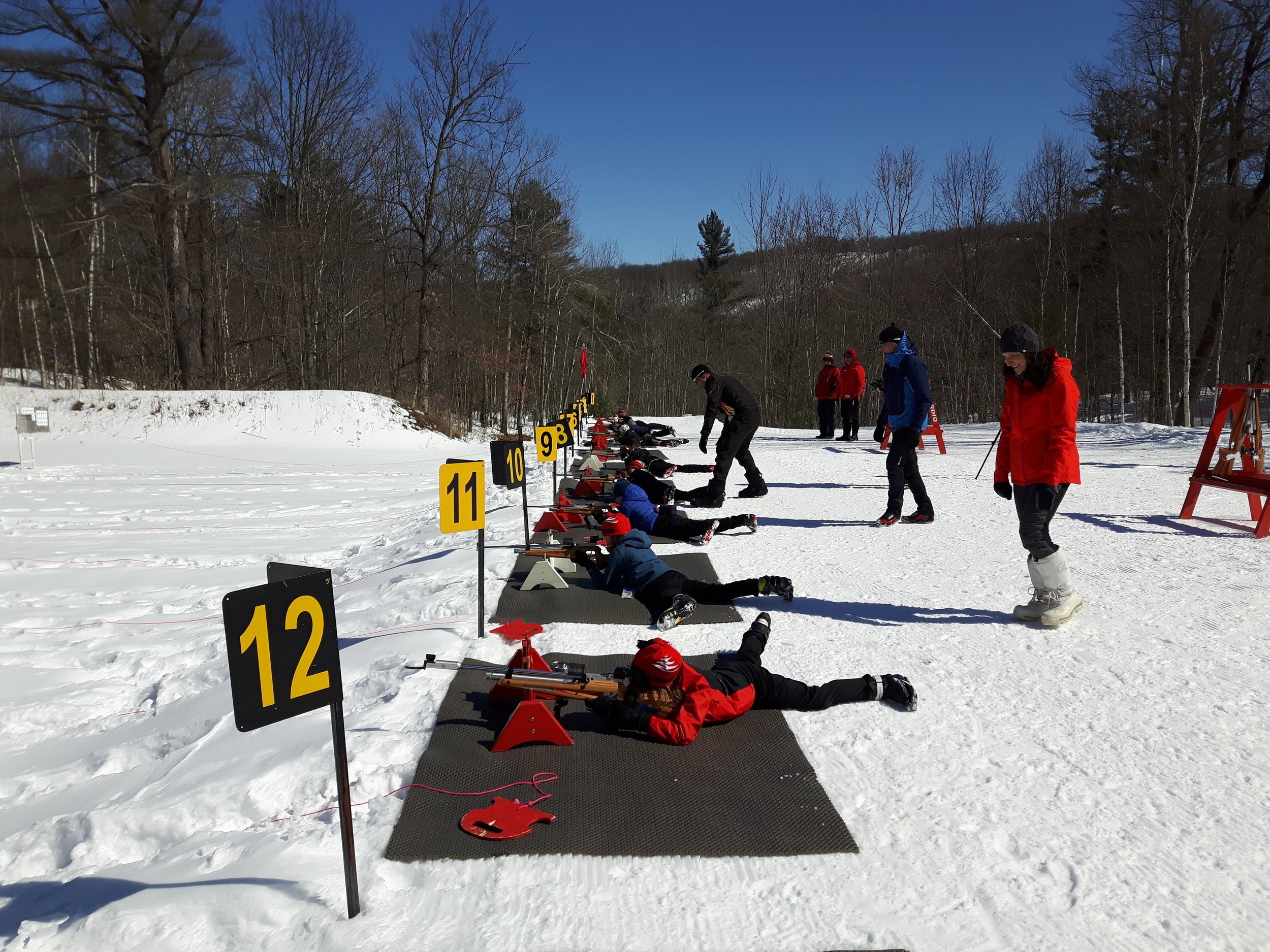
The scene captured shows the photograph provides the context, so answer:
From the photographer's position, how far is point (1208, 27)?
736 inches

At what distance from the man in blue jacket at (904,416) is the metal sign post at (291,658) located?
687 centimetres

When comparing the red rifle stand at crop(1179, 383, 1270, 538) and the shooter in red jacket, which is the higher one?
the red rifle stand at crop(1179, 383, 1270, 538)

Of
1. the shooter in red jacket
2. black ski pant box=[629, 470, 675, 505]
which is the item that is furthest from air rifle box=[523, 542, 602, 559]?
the shooter in red jacket

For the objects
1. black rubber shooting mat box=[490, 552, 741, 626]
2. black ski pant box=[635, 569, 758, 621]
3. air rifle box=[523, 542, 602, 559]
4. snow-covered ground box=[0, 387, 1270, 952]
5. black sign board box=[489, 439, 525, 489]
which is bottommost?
snow-covered ground box=[0, 387, 1270, 952]

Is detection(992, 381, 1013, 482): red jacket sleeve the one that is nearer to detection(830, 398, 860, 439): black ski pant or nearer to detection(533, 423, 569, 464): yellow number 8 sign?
detection(533, 423, 569, 464): yellow number 8 sign

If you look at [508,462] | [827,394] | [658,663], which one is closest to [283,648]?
[658,663]

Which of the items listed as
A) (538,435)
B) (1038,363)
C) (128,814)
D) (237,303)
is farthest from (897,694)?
(237,303)

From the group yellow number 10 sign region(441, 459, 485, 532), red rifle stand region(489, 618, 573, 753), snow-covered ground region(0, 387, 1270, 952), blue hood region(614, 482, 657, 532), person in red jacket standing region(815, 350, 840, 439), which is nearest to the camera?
snow-covered ground region(0, 387, 1270, 952)

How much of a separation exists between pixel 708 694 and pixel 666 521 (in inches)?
165

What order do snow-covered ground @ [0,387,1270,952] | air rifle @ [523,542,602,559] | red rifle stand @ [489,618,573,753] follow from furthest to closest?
1. air rifle @ [523,542,602,559]
2. red rifle stand @ [489,618,573,753]
3. snow-covered ground @ [0,387,1270,952]

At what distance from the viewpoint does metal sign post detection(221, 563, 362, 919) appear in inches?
93.5

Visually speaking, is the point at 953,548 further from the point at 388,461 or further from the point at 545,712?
the point at 388,461

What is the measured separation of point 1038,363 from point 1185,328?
17.4m

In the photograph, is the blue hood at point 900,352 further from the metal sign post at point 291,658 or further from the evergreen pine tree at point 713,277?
the evergreen pine tree at point 713,277
